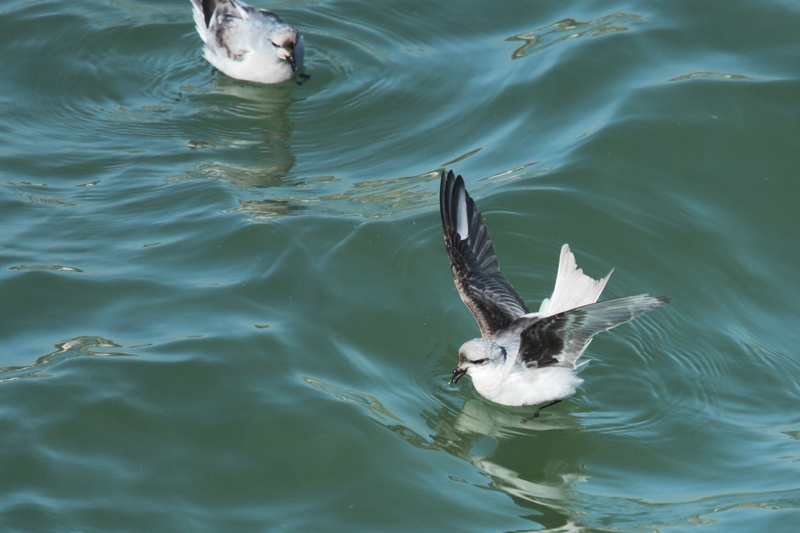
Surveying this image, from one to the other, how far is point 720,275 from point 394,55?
5081mm

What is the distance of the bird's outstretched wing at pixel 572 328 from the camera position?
5633mm

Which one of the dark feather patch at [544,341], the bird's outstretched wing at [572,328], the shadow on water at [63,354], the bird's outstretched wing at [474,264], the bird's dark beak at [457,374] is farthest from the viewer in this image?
the bird's outstretched wing at [474,264]

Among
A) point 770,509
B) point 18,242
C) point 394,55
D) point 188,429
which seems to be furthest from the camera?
point 394,55

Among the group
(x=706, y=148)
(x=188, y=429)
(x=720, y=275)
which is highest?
(x=706, y=148)

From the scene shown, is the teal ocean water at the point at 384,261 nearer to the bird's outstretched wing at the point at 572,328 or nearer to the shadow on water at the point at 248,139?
the shadow on water at the point at 248,139

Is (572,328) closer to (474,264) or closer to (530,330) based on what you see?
(530,330)

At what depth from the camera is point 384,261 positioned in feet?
26.7

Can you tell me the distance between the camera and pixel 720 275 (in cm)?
812

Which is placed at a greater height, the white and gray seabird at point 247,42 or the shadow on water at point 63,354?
the white and gray seabird at point 247,42

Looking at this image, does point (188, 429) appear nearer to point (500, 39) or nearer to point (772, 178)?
point (772, 178)

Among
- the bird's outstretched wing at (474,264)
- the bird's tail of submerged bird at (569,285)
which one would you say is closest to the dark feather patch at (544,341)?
the bird's tail of submerged bird at (569,285)

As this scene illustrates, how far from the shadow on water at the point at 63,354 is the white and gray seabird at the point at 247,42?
4.67m

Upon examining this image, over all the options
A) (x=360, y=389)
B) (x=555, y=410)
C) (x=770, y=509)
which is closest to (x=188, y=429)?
(x=360, y=389)

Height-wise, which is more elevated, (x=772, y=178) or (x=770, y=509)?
(x=772, y=178)
